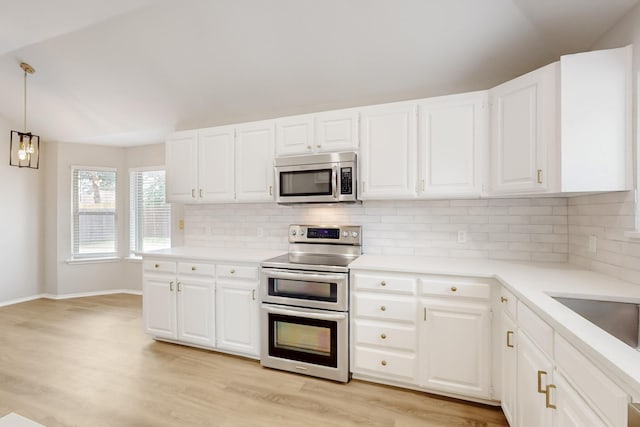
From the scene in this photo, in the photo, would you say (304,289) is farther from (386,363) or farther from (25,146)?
(25,146)

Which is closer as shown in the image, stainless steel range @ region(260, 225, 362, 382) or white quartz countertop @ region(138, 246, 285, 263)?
stainless steel range @ region(260, 225, 362, 382)

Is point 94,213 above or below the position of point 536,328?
above

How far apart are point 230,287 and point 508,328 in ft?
7.32

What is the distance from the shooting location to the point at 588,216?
85.8 inches

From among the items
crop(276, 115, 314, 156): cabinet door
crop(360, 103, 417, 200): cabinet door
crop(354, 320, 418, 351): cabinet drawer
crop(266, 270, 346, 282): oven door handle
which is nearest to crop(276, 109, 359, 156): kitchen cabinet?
crop(276, 115, 314, 156): cabinet door

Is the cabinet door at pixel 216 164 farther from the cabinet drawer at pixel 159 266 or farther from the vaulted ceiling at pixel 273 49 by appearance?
the cabinet drawer at pixel 159 266

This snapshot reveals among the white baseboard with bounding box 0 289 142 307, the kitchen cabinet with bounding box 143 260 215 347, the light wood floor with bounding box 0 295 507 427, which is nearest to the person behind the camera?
the light wood floor with bounding box 0 295 507 427

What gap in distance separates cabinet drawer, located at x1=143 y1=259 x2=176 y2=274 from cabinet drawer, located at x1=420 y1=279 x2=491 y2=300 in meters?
2.42

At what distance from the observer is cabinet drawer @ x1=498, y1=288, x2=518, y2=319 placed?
5.85 ft

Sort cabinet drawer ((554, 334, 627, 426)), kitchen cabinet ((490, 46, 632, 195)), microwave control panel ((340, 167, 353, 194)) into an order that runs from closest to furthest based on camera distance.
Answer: cabinet drawer ((554, 334, 627, 426))
kitchen cabinet ((490, 46, 632, 195))
microwave control panel ((340, 167, 353, 194))

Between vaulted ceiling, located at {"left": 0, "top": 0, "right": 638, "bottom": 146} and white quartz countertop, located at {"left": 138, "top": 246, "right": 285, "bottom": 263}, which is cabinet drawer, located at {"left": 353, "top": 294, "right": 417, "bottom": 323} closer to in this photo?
white quartz countertop, located at {"left": 138, "top": 246, "right": 285, "bottom": 263}

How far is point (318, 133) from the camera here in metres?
2.90

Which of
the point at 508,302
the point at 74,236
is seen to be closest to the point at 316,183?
the point at 508,302

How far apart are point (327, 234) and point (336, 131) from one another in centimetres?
101
